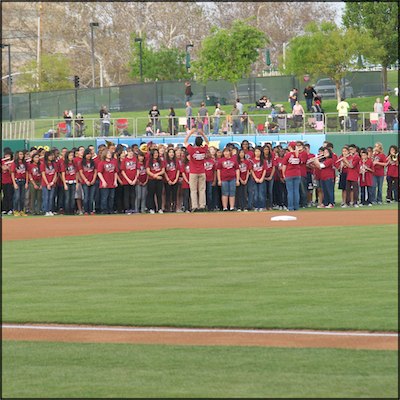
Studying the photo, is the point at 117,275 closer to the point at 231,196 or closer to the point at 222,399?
the point at 222,399

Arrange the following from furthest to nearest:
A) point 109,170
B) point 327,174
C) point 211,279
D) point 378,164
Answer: point 378,164, point 327,174, point 109,170, point 211,279

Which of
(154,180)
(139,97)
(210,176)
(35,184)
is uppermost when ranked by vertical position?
(139,97)

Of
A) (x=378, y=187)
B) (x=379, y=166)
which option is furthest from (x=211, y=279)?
(x=378, y=187)

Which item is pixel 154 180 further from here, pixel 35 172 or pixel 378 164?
pixel 378 164

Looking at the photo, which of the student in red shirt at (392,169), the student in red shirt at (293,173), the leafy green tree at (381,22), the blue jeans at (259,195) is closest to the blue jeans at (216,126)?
the student in red shirt at (392,169)

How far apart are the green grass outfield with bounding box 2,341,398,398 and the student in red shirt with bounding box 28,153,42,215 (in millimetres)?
20257

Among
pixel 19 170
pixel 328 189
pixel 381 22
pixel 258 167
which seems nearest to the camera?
pixel 258 167

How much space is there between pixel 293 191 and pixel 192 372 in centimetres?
1990

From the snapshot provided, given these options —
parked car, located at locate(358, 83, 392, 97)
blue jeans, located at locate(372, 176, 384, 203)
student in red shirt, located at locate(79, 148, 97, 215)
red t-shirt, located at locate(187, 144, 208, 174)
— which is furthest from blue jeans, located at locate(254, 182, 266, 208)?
parked car, located at locate(358, 83, 392, 97)

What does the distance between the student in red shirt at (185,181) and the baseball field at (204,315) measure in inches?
295

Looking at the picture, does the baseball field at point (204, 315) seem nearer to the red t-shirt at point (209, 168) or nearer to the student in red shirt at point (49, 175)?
the red t-shirt at point (209, 168)

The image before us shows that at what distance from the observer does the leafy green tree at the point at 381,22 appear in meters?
67.9

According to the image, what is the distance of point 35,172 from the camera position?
31516 millimetres

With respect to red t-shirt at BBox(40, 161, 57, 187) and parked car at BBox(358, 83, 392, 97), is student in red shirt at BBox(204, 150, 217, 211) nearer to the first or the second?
red t-shirt at BBox(40, 161, 57, 187)
